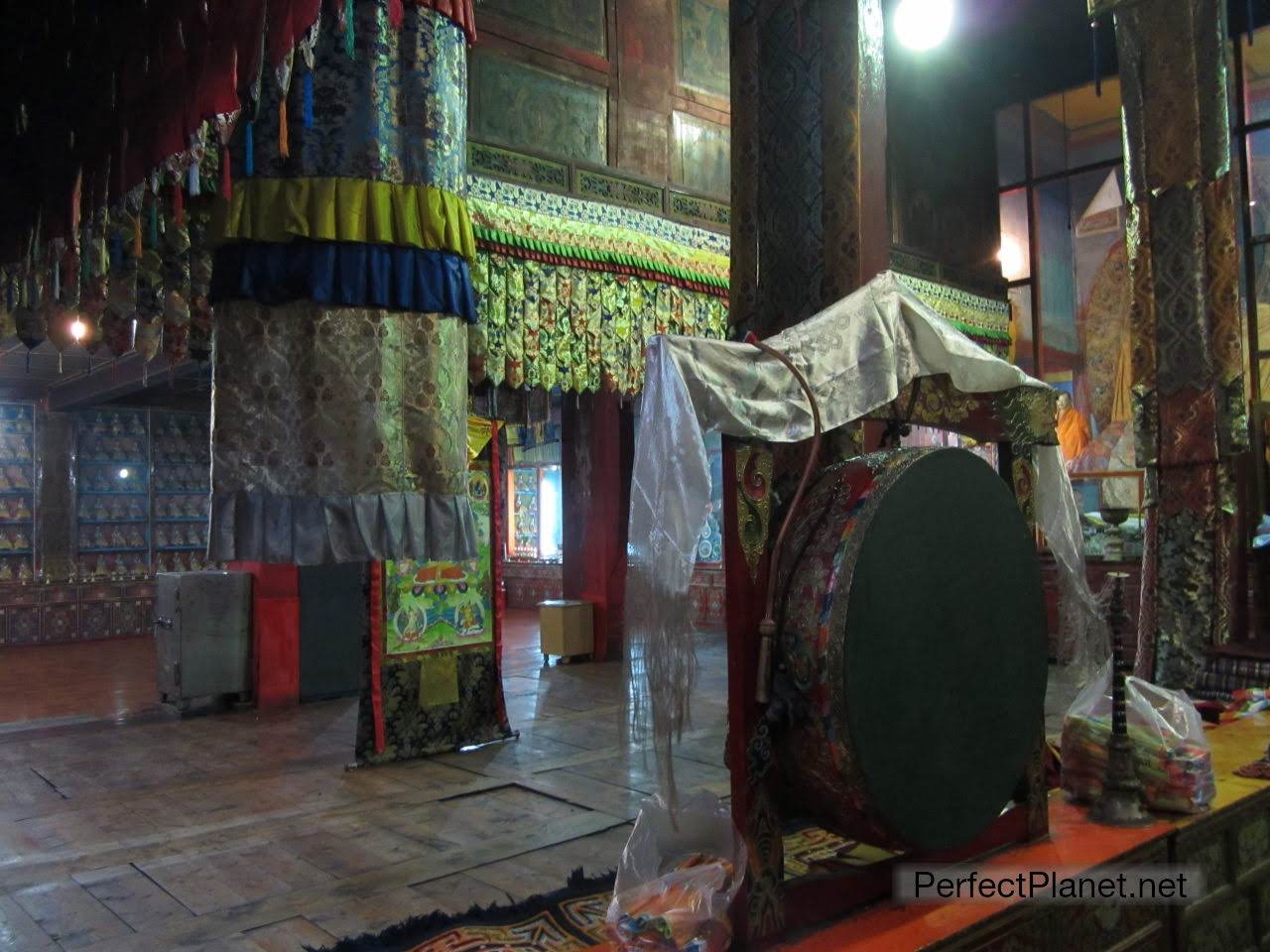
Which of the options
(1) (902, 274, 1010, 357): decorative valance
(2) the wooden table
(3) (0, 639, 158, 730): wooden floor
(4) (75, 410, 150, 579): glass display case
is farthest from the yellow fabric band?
(4) (75, 410, 150, 579): glass display case

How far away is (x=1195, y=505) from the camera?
4543 mm

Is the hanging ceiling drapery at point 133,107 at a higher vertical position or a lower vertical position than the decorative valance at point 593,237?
lower

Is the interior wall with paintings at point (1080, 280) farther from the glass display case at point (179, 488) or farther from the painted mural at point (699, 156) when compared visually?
the glass display case at point (179, 488)

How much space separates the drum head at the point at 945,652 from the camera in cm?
203

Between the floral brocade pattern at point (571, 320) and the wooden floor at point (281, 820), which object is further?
the floral brocade pattern at point (571, 320)

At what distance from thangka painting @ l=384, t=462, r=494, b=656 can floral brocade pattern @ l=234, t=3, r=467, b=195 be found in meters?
2.39

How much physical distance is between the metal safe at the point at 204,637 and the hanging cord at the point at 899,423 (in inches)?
215

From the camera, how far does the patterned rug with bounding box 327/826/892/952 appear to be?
8.43ft

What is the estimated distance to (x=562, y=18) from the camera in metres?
5.79

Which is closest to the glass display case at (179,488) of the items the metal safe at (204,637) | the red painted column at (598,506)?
the red painted column at (598,506)

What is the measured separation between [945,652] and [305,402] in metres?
1.93

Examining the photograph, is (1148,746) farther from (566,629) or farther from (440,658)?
(566,629)

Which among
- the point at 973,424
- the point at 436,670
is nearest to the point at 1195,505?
the point at 973,424

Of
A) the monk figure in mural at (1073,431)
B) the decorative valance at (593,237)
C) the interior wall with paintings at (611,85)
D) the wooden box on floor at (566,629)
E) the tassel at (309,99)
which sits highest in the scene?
the interior wall with paintings at (611,85)
